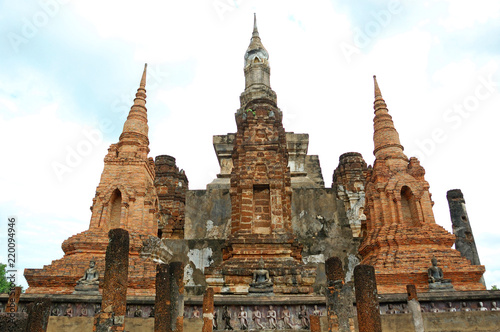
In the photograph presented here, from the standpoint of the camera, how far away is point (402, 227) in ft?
44.4

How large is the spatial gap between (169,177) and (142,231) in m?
8.73

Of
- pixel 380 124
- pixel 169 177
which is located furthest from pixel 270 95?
pixel 169 177

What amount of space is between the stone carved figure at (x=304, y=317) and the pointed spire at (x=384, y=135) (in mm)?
9088

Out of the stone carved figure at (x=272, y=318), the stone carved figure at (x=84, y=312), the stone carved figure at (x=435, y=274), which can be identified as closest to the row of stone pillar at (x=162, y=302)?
the stone carved figure at (x=272, y=318)

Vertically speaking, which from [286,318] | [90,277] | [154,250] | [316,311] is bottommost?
[286,318]

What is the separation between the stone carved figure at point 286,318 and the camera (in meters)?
7.70

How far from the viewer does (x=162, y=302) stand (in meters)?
5.87

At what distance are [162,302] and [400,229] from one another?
9943 millimetres

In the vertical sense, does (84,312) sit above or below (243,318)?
above

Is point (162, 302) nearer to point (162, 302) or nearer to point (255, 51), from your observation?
point (162, 302)

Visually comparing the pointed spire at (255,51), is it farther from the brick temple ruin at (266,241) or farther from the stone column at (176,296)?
the stone column at (176,296)

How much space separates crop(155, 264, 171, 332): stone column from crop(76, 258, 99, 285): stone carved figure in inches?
235

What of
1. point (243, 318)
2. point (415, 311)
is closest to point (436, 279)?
point (415, 311)

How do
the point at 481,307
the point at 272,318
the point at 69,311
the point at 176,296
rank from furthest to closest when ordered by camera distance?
the point at 481,307 < the point at 69,311 < the point at 272,318 < the point at 176,296
